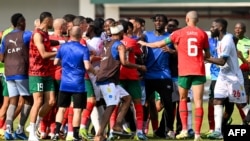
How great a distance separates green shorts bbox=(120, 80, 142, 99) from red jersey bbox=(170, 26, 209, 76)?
1034mm

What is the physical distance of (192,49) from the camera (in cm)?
1648

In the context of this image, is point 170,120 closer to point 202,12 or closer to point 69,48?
point 69,48

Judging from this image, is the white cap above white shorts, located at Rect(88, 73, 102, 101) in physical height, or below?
above

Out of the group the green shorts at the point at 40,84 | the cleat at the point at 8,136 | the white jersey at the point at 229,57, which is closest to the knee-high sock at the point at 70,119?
the green shorts at the point at 40,84

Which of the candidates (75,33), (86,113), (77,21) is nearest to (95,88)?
(86,113)

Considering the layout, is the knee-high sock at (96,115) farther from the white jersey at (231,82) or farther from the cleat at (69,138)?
the white jersey at (231,82)

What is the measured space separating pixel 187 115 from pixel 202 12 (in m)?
20.2

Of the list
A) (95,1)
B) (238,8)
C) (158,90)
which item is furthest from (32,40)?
(238,8)

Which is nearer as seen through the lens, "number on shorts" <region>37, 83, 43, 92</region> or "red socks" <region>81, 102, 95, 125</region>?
"number on shorts" <region>37, 83, 43, 92</region>

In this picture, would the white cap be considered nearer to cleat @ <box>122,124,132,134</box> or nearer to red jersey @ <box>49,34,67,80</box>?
red jersey @ <box>49,34,67,80</box>

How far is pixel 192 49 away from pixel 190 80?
1.77 ft

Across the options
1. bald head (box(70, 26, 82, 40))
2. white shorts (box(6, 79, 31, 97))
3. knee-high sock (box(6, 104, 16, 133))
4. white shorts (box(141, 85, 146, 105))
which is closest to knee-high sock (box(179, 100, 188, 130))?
white shorts (box(141, 85, 146, 105))

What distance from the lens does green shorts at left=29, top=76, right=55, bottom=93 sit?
16.4 m

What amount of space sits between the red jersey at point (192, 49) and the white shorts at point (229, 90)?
3.58 ft
